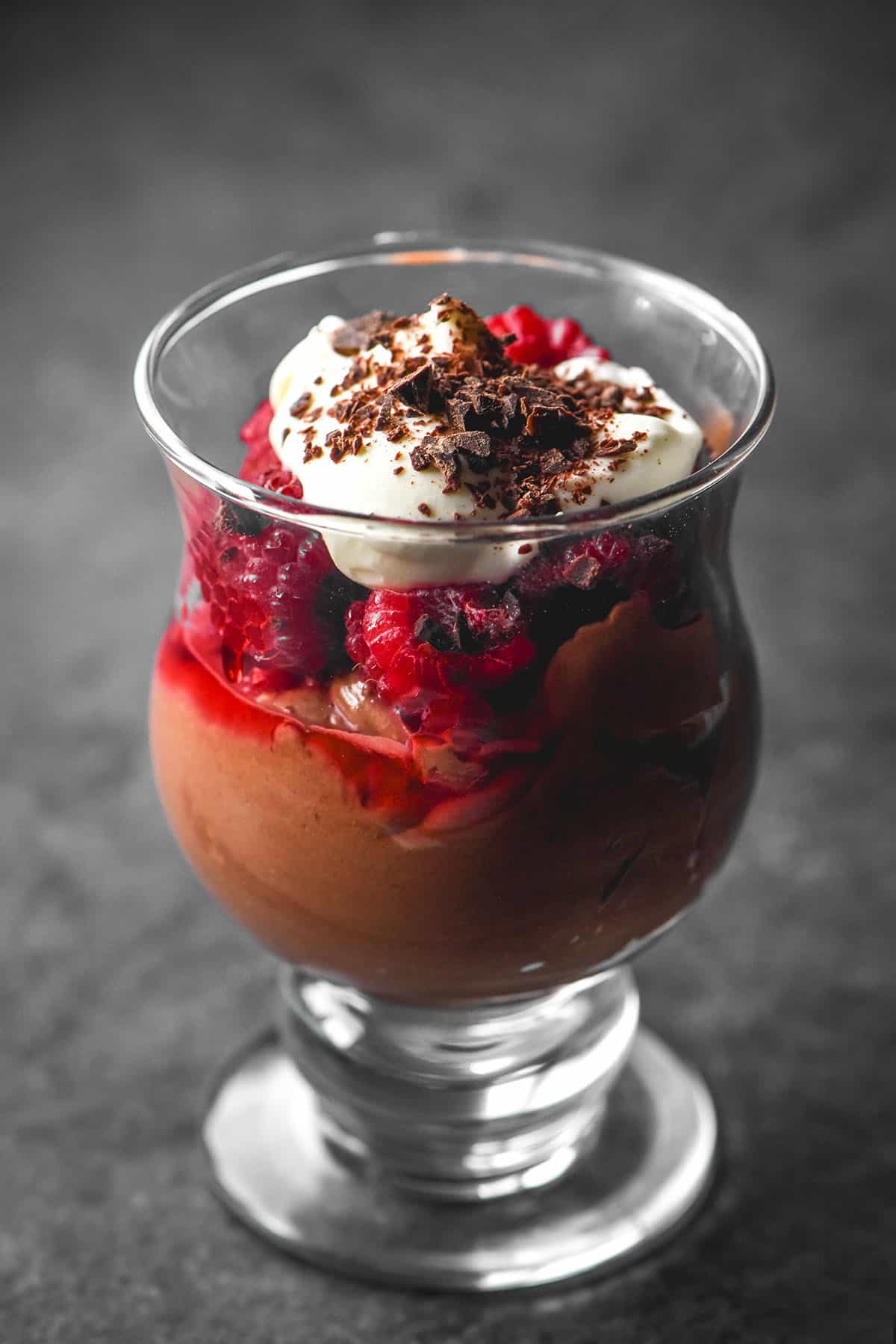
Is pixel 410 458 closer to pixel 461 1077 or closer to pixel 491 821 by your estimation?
pixel 491 821

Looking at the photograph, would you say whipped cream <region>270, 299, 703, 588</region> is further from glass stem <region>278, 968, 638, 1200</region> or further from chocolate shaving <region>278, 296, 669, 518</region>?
glass stem <region>278, 968, 638, 1200</region>

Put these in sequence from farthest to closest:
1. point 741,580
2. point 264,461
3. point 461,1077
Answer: point 741,580
point 461,1077
point 264,461

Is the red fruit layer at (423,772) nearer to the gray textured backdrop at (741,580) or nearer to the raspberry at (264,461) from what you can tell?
the raspberry at (264,461)

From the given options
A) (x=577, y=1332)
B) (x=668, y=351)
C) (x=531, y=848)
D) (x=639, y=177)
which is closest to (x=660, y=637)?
(x=531, y=848)

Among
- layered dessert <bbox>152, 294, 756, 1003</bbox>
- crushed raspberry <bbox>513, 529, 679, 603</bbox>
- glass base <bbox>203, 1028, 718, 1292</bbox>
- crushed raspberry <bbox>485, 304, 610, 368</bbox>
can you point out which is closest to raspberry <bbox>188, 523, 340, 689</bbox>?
layered dessert <bbox>152, 294, 756, 1003</bbox>

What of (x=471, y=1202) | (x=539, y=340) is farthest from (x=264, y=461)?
(x=471, y=1202)

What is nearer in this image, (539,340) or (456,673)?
(456,673)

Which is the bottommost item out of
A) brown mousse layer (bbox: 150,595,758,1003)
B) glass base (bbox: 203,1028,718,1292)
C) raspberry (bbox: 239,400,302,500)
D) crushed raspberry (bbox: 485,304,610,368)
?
glass base (bbox: 203,1028,718,1292)

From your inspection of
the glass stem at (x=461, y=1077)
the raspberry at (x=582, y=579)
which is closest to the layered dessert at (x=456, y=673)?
the raspberry at (x=582, y=579)
